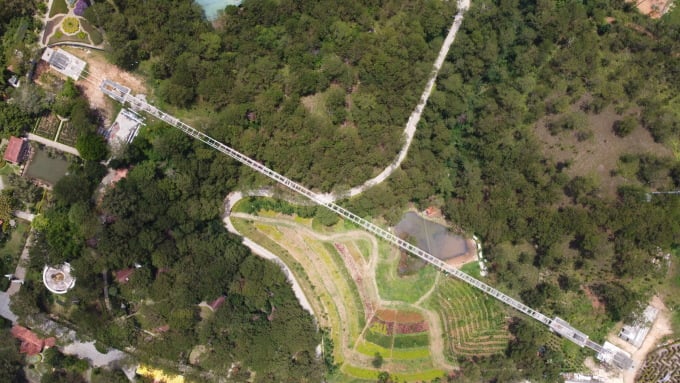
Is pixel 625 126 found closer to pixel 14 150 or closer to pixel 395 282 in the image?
pixel 395 282

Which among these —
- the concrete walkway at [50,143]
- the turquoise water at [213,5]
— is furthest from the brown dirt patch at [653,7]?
the concrete walkway at [50,143]

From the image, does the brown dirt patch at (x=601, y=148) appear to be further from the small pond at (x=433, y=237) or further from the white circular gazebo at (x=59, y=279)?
the white circular gazebo at (x=59, y=279)

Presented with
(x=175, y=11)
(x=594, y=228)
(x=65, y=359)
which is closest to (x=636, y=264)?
(x=594, y=228)

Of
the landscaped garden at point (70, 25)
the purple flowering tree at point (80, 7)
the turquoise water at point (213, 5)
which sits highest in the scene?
the turquoise water at point (213, 5)

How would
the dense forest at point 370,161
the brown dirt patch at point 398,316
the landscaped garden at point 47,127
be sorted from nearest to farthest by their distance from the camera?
the dense forest at point 370,161 → the landscaped garden at point 47,127 → the brown dirt patch at point 398,316

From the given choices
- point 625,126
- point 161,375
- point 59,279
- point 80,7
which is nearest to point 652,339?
point 625,126

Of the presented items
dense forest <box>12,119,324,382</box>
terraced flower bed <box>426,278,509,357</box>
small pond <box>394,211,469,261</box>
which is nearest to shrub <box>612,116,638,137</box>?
small pond <box>394,211,469,261</box>

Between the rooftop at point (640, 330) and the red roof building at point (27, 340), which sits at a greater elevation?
the rooftop at point (640, 330)
